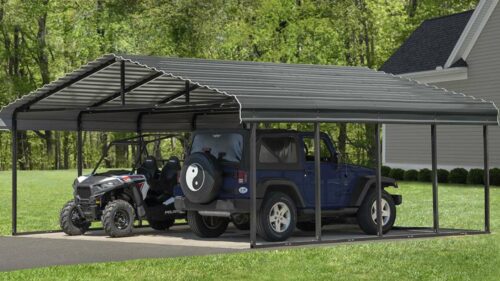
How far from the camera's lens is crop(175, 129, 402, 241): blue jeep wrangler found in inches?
675

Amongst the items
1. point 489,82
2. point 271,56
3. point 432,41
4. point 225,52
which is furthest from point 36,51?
point 489,82

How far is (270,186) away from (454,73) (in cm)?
2436

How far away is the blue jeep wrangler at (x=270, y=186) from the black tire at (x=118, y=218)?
3.07ft

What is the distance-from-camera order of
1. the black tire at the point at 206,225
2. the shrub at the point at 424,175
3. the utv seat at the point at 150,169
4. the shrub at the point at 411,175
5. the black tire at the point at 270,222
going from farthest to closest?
the shrub at the point at 411,175 → the shrub at the point at 424,175 → the utv seat at the point at 150,169 → the black tire at the point at 206,225 → the black tire at the point at 270,222

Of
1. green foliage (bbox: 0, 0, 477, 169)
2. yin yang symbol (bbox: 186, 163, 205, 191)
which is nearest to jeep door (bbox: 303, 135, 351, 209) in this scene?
yin yang symbol (bbox: 186, 163, 205, 191)

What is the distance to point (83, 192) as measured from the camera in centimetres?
1909

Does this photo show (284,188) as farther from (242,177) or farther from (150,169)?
(150,169)

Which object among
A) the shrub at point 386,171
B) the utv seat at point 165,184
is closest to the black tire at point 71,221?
the utv seat at point 165,184

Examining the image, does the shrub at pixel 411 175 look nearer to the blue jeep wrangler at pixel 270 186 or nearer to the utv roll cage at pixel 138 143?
the utv roll cage at pixel 138 143

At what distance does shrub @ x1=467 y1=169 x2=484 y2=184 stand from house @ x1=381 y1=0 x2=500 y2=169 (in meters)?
0.86

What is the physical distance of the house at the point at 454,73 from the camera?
127 feet

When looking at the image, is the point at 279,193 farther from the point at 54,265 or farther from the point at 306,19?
the point at 306,19

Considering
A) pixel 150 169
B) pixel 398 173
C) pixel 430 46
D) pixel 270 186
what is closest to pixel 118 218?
pixel 150 169

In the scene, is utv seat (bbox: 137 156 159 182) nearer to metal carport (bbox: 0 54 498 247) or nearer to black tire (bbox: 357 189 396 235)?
metal carport (bbox: 0 54 498 247)
